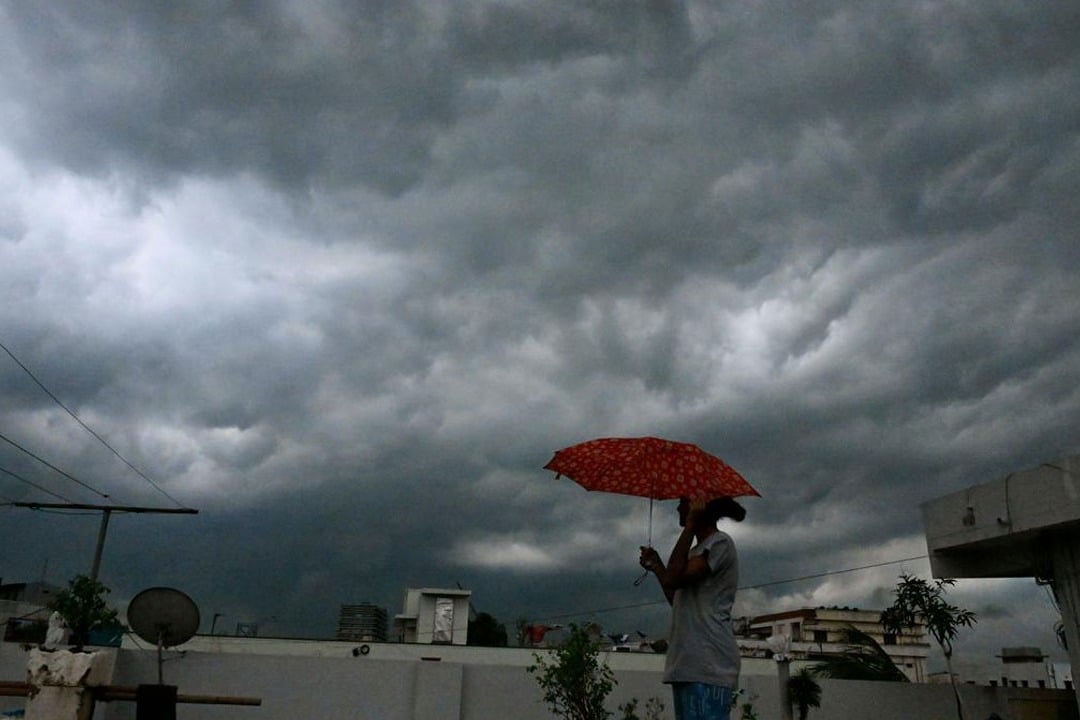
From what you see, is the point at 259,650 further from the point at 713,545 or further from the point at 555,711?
the point at 713,545

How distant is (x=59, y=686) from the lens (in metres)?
7.27

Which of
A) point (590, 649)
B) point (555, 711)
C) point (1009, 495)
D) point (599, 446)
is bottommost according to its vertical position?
point (555, 711)

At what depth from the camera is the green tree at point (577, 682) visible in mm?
10828

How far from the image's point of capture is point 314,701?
37.8ft

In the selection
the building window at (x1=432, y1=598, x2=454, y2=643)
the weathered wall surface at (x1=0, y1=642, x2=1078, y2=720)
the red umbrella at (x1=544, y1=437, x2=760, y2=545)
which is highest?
the building window at (x1=432, y1=598, x2=454, y2=643)

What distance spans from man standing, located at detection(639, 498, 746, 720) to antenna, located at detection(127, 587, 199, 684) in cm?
694

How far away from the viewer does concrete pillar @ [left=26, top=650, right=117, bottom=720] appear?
720 centimetres

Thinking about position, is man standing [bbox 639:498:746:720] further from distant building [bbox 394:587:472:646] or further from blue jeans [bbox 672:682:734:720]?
distant building [bbox 394:587:472:646]

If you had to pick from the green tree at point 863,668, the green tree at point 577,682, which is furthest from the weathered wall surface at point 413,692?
the green tree at point 577,682

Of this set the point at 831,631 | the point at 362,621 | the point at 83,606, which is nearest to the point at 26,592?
the point at 362,621

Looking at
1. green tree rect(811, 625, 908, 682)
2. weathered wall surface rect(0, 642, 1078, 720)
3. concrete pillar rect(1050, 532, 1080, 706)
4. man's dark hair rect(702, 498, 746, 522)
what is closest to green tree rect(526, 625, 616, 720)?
weathered wall surface rect(0, 642, 1078, 720)

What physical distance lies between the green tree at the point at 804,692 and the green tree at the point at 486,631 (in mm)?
22217

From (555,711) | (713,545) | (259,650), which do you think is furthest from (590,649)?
(259,650)

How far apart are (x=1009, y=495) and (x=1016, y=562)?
5.17 ft
